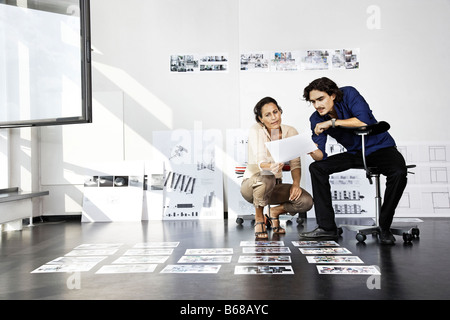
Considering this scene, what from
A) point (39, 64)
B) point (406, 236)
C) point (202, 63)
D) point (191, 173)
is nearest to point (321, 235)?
point (406, 236)

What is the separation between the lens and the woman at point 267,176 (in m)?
3.17

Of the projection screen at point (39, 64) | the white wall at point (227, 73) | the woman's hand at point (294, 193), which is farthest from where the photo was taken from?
the white wall at point (227, 73)

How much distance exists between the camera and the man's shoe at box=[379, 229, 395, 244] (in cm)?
281

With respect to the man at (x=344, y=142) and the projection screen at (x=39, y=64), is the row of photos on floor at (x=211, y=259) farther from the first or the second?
the projection screen at (x=39, y=64)

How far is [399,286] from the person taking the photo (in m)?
1.85

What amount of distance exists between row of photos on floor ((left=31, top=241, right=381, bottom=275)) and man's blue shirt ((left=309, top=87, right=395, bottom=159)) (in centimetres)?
72

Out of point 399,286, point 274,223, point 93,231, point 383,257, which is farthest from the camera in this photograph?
point 93,231

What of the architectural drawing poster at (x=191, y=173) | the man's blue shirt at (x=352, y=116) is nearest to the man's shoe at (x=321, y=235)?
the man's blue shirt at (x=352, y=116)

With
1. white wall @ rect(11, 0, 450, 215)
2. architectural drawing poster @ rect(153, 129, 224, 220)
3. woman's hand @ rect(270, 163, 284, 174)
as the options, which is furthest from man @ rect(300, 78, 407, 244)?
architectural drawing poster @ rect(153, 129, 224, 220)

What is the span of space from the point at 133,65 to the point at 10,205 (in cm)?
188

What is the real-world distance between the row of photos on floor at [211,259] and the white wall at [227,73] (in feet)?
6.28

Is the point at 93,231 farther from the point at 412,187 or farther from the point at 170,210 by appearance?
the point at 412,187

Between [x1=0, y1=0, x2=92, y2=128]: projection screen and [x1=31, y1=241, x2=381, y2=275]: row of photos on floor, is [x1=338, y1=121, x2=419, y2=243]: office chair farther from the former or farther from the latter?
[x1=0, y1=0, x2=92, y2=128]: projection screen
